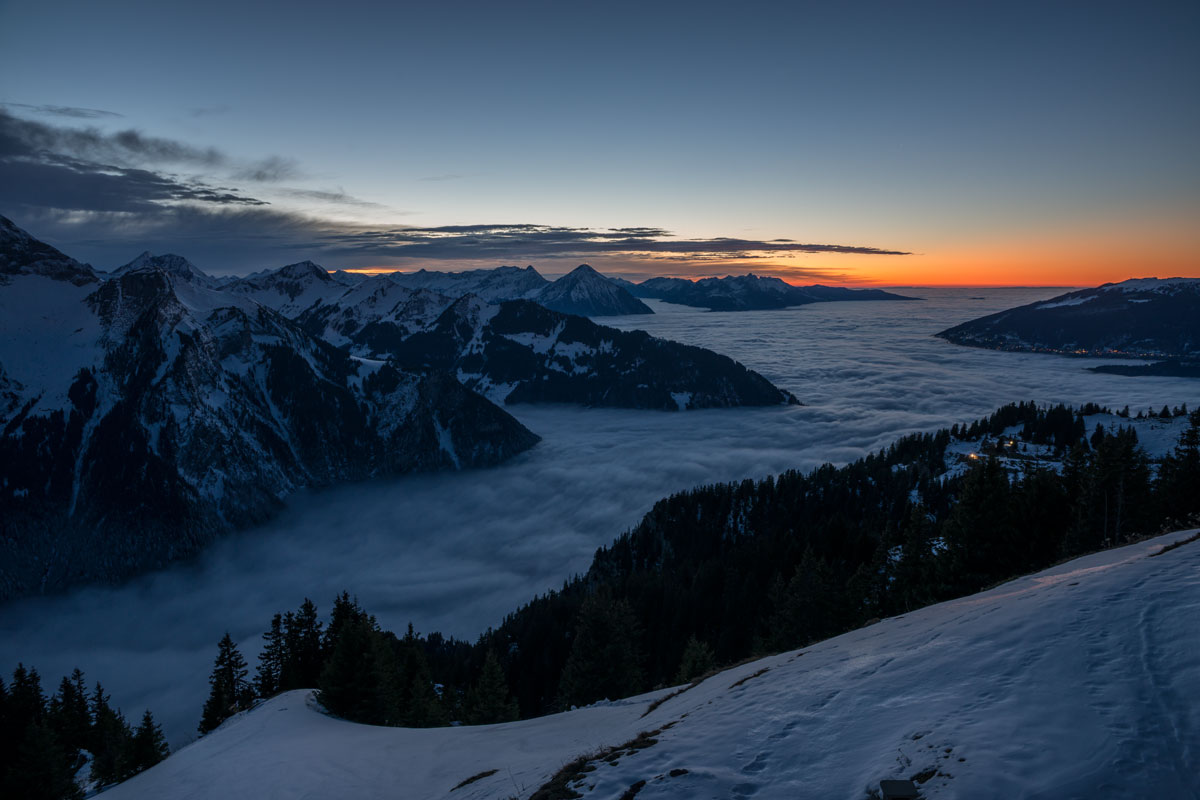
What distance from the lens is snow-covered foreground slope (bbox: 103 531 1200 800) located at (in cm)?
995

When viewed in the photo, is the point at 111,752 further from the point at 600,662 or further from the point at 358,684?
the point at 600,662

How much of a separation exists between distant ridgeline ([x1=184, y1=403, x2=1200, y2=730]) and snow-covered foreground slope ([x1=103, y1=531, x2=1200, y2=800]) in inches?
726

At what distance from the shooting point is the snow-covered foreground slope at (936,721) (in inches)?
392

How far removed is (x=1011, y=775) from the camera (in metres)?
9.77

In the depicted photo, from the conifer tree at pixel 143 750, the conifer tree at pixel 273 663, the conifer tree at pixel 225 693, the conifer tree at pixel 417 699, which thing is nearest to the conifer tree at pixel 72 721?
the conifer tree at pixel 143 750

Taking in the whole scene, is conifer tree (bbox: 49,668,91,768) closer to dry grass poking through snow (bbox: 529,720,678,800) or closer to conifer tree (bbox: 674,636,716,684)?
conifer tree (bbox: 674,636,716,684)

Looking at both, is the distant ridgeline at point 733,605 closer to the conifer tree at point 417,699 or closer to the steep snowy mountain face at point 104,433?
the conifer tree at point 417,699

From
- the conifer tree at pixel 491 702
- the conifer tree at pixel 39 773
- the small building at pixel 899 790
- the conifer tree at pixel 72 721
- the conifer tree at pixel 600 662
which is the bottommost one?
the conifer tree at pixel 72 721

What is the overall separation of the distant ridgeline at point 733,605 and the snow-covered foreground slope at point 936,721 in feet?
60.5

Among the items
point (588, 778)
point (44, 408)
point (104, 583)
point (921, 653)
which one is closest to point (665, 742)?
point (588, 778)

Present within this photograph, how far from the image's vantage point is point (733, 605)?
84.4 meters

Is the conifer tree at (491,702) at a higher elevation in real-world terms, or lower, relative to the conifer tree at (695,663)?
lower

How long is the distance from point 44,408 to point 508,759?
214484 millimetres

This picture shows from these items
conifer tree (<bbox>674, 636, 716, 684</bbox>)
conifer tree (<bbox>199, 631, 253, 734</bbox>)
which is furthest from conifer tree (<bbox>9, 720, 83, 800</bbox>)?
conifer tree (<bbox>674, 636, 716, 684</bbox>)
